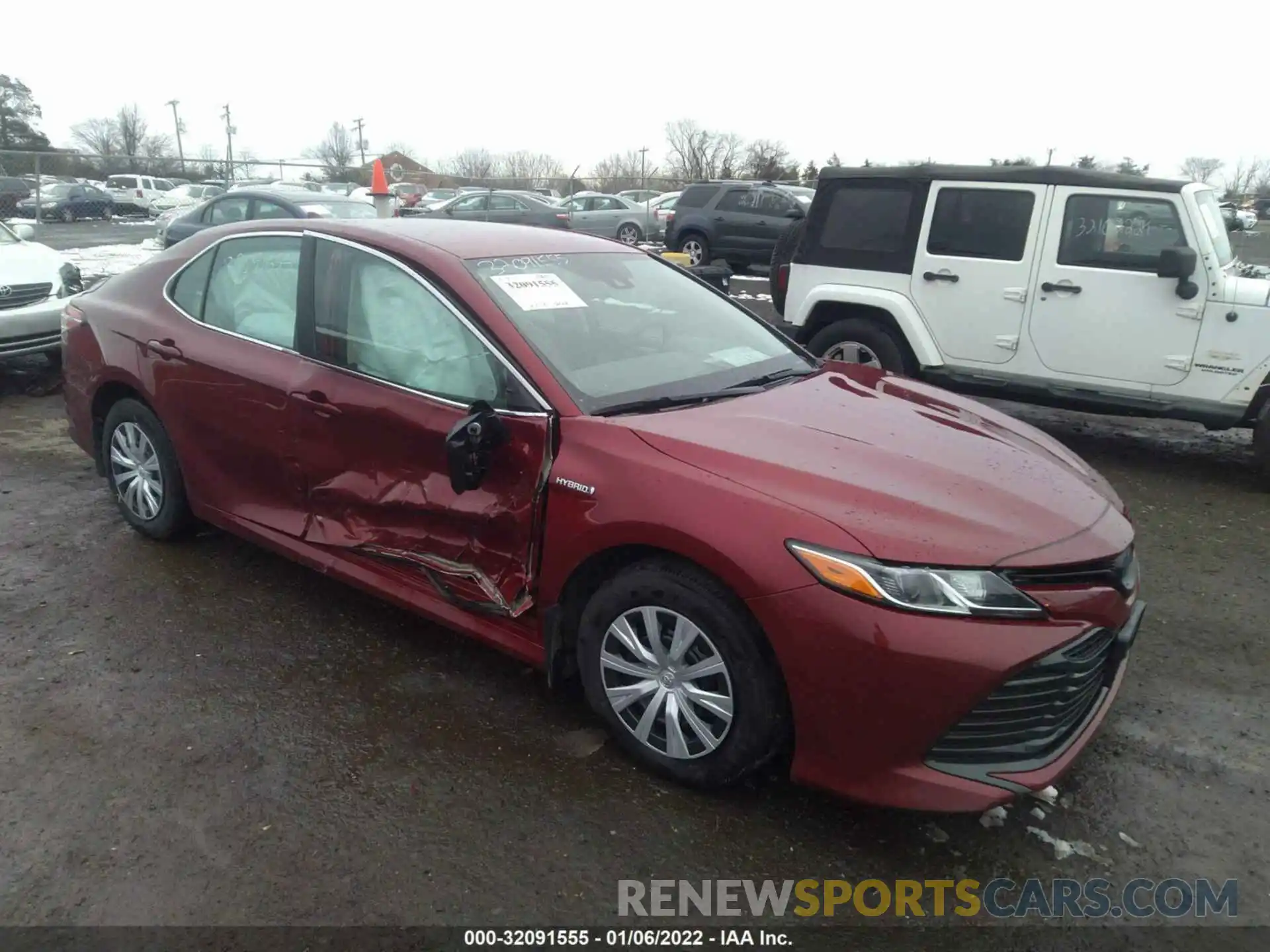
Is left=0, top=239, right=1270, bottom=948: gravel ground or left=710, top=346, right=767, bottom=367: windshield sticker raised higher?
left=710, top=346, right=767, bottom=367: windshield sticker

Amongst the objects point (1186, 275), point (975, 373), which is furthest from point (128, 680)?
point (1186, 275)

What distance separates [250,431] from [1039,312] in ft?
17.2

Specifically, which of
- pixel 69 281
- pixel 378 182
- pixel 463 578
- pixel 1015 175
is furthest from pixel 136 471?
pixel 1015 175

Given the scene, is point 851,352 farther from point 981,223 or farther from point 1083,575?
point 1083,575

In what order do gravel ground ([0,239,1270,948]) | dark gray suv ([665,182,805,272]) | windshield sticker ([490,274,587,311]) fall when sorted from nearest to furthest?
gravel ground ([0,239,1270,948]), windshield sticker ([490,274,587,311]), dark gray suv ([665,182,805,272])

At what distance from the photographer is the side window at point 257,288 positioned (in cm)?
389

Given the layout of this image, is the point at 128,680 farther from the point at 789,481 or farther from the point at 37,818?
the point at 789,481

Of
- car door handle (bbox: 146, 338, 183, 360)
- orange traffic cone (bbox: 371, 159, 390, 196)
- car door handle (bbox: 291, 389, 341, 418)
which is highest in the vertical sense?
orange traffic cone (bbox: 371, 159, 390, 196)

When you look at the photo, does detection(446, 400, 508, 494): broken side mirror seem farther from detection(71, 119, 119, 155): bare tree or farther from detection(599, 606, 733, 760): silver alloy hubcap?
detection(71, 119, 119, 155): bare tree

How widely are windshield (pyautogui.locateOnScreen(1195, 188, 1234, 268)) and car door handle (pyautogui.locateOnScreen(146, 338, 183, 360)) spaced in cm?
612

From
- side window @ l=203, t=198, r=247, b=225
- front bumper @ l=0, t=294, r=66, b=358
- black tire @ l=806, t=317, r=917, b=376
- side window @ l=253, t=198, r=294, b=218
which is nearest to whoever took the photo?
black tire @ l=806, t=317, r=917, b=376

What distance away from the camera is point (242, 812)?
9.12 ft

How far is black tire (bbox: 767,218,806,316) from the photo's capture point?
7.73 m

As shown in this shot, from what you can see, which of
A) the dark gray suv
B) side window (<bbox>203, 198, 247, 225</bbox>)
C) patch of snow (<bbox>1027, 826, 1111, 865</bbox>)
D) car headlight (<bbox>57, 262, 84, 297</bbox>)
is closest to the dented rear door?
patch of snow (<bbox>1027, 826, 1111, 865</bbox>)
